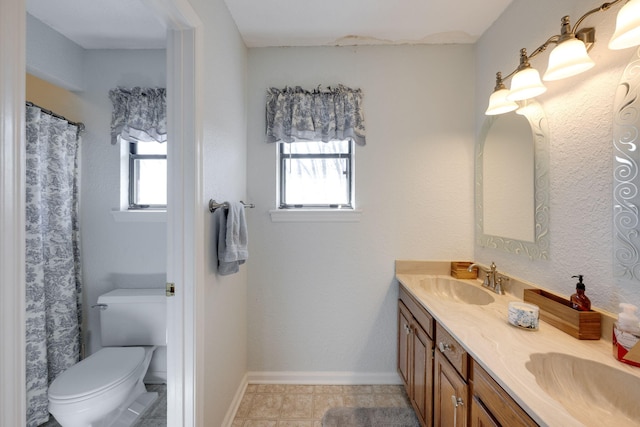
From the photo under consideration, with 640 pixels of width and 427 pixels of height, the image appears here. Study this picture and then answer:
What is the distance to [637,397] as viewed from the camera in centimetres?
78

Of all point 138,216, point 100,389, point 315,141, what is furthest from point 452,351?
point 138,216

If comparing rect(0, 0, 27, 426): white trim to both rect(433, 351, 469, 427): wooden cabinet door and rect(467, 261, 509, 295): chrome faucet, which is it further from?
rect(467, 261, 509, 295): chrome faucet

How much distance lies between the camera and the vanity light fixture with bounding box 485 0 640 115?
828 millimetres

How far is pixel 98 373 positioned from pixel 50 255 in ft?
2.73

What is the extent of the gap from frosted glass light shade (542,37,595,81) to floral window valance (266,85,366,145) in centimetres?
109

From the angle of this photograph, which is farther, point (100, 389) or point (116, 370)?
point (116, 370)

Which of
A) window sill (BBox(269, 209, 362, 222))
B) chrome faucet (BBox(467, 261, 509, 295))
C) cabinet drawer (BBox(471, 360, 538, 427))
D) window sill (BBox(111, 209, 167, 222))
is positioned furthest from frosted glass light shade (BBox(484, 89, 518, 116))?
window sill (BBox(111, 209, 167, 222))

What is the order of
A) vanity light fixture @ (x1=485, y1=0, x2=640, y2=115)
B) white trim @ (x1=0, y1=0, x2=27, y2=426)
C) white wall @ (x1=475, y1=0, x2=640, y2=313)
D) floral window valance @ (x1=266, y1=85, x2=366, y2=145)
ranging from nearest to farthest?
white trim @ (x1=0, y1=0, x2=27, y2=426)
vanity light fixture @ (x1=485, y1=0, x2=640, y2=115)
white wall @ (x1=475, y1=0, x2=640, y2=313)
floral window valance @ (x1=266, y1=85, x2=366, y2=145)

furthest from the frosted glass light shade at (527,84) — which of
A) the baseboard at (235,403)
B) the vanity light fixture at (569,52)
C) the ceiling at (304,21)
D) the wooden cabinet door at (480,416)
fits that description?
the baseboard at (235,403)

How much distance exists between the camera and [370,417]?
5.53ft

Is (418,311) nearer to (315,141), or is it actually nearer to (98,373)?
(315,141)

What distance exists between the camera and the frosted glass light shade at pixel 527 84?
3.96 feet

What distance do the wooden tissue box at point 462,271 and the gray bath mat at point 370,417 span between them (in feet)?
3.12

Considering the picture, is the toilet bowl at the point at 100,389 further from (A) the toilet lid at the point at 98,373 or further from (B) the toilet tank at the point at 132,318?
(B) the toilet tank at the point at 132,318
